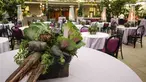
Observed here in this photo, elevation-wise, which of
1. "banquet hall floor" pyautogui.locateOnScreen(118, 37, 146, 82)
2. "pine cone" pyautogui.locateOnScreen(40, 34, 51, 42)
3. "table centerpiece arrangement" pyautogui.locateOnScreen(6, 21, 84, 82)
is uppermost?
"pine cone" pyautogui.locateOnScreen(40, 34, 51, 42)

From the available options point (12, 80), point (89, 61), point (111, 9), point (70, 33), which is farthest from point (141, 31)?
point (111, 9)

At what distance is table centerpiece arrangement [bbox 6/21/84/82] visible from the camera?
2.83 feet

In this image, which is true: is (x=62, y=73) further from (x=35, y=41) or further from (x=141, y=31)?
(x=141, y=31)

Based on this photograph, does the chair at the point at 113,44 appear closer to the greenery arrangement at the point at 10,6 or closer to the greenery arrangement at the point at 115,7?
the greenery arrangement at the point at 10,6

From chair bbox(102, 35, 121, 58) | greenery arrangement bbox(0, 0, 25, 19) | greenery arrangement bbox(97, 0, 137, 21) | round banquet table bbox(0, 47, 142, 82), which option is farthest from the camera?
greenery arrangement bbox(97, 0, 137, 21)

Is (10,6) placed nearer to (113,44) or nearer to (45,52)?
(113,44)

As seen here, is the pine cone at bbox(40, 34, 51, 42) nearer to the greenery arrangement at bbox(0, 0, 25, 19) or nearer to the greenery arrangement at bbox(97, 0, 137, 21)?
the greenery arrangement at bbox(0, 0, 25, 19)

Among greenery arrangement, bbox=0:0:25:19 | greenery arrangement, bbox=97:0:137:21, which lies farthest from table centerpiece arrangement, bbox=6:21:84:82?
greenery arrangement, bbox=97:0:137:21

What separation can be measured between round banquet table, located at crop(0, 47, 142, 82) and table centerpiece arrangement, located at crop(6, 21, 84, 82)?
0.37ft

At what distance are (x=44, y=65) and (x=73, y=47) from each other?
0.74 feet

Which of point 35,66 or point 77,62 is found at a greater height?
point 35,66

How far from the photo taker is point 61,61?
3.19ft

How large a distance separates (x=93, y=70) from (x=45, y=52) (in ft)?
1.55

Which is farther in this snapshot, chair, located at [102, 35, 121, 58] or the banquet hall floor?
the banquet hall floor
